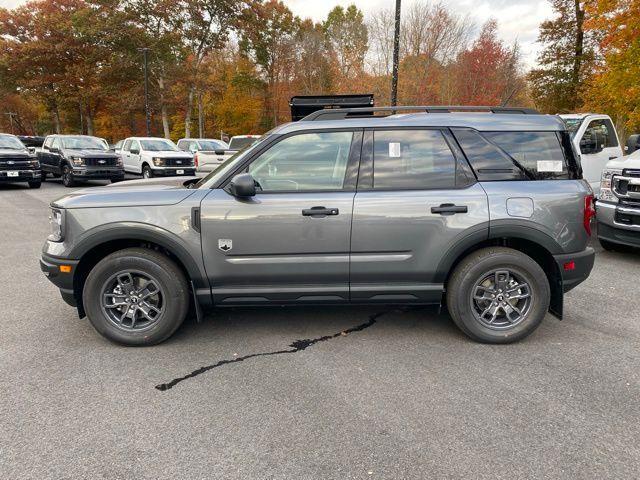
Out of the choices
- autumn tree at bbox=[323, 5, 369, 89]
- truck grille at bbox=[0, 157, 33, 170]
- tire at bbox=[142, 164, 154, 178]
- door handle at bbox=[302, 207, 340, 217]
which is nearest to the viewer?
door handle at bbox=[302, 207, 340, 217]

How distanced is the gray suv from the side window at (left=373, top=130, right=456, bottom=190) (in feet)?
0.04

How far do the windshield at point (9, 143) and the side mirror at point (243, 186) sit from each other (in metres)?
15.4

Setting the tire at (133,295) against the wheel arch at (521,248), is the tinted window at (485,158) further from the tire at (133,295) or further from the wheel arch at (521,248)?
the tire at (133,295)

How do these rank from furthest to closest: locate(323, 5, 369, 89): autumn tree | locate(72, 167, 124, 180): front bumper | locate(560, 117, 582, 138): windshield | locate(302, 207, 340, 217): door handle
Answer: locate(323, 5, 369, 89): autumn tree, locate(72, 167, 124, 180): front bumper, locate(560, 117, 582, 138): windshield, locate(302, 207, 340, 217): door handle

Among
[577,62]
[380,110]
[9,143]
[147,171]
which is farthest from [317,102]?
[577,62]

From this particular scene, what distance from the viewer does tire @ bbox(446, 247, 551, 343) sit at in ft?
12.3

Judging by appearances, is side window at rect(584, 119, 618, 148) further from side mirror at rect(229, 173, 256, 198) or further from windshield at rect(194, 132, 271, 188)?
side mirror at rect(229, 173, 256, 198)

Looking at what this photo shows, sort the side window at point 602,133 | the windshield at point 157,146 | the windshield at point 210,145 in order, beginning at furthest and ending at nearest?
1. the windshield at point 210,145
2. the windshield at point 157,146
3. the side window at point 602,133

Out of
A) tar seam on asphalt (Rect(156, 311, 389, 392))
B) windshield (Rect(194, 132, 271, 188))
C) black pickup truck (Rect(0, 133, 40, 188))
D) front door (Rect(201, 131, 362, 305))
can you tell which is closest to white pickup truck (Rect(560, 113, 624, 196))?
tar seam on asphalt (Rect(156, 311, 389, 392))

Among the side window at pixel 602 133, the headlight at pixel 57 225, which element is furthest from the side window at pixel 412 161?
the side window at pixel 602 133

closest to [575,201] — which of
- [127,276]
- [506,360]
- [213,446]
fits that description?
[506,360]

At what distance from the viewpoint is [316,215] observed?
11.9 feet

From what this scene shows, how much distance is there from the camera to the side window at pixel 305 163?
3742mm

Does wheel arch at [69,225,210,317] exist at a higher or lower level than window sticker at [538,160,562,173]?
lower
